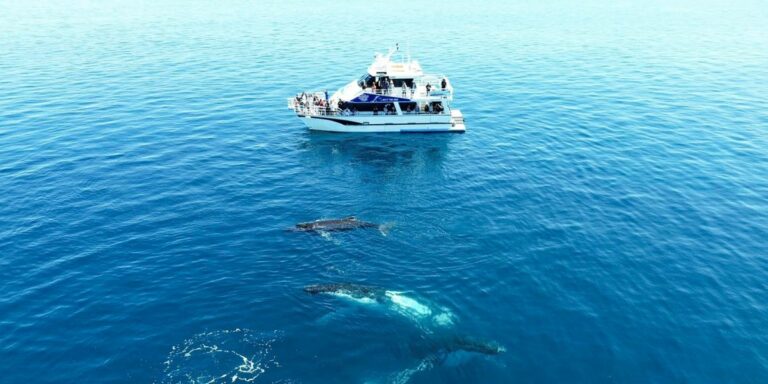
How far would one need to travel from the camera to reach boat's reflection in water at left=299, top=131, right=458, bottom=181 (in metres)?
67.9

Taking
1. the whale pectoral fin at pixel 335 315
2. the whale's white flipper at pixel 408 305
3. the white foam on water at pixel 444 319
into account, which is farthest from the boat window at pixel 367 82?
the white foam on water at pixel 444 319

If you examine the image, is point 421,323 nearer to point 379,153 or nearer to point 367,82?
point 379,153

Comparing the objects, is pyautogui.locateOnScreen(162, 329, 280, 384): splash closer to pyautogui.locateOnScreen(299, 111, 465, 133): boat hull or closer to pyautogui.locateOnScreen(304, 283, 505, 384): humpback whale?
pyautogui.locateOnScreen(304, 283, 505, 384): humpback whale

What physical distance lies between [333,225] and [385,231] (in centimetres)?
542

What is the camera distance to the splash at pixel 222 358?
34.0 meters

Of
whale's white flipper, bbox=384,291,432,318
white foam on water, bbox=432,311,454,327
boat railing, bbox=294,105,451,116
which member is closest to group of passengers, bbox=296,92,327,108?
boat railing, bbox=294,105,451,116

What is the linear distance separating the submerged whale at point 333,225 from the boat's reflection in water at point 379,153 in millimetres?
13155

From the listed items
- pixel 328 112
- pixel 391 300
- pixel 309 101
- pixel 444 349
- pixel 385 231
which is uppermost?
pixel 309 101

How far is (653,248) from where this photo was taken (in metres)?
48.8

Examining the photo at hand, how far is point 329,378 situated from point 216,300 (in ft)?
43.3

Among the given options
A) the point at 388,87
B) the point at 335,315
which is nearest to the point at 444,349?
the point at 335,315

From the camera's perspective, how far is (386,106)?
8000cm

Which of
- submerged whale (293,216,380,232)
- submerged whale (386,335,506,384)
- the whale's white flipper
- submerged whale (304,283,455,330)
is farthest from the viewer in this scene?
submerged whale (293,216,380,232)

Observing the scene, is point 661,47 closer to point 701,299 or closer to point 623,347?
point 701,299
